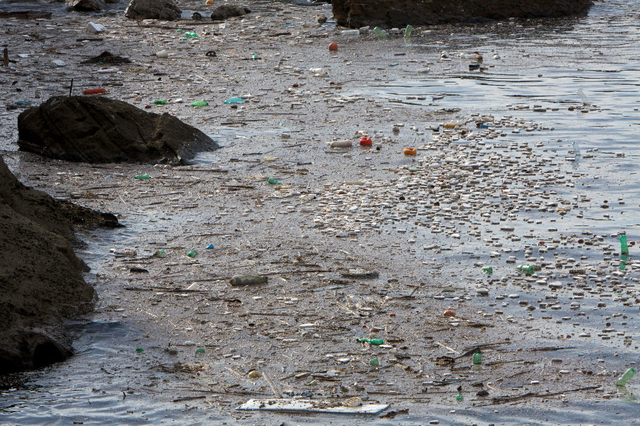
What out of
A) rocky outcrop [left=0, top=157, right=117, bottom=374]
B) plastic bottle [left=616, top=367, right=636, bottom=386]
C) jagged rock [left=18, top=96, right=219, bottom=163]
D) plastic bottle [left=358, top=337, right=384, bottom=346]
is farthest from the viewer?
jagged rock [left=18, top=96, right=219, bottom=163]

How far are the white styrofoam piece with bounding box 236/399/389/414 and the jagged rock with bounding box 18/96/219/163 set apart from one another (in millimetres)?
4567

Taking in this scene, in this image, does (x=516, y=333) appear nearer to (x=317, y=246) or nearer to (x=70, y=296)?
(x=317, y=246)

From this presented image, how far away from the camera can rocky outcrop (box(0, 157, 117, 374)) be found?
4074mm

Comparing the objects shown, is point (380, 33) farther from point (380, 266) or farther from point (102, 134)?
point (380, 266)

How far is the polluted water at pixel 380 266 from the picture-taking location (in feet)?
12.5

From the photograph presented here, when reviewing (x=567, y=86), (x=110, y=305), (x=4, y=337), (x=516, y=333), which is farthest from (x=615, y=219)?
(x=567, y=86)

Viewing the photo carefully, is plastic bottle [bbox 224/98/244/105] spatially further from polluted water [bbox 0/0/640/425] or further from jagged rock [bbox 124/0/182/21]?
jagged rock [bbox 124/0/182/21]

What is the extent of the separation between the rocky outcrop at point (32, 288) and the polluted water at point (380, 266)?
151 millimetres

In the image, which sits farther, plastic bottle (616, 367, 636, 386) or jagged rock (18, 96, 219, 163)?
jagged rock (18, 96, 219, 163)

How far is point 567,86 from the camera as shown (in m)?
10.8

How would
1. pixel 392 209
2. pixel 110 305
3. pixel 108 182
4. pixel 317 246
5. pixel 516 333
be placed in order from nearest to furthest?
pixel 516 333 < pixel 110 305 < pixel 317 246 < pixel 392 209 < pixel 108 182

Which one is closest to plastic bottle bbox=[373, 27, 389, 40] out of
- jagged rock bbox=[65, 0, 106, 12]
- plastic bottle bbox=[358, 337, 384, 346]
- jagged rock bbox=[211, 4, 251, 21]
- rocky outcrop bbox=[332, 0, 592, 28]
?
rocky outcrop bbox=[332, 0, 592, 28]

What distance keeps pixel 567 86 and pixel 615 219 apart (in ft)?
17.0

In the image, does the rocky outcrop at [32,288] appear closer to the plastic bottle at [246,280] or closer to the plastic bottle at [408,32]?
the plastic bottle at [246,280]
